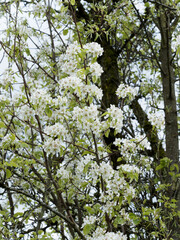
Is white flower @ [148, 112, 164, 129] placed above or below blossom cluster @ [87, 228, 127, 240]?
above

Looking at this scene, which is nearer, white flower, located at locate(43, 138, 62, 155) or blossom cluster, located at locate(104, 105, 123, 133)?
blossom cluster, located at locate(104, 105, 123, 133)

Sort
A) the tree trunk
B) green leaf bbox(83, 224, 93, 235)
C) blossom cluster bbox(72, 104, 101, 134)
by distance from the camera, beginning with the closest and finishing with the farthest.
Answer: blossom cluster bbox(72, 104, 101, 134) → green leaf bbox(83, 224, 93, 235) → the tree trunk

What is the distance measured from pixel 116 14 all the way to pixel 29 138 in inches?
85.6

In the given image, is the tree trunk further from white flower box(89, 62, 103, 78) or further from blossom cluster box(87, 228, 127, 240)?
white flower box(89, 62, 103, 78)

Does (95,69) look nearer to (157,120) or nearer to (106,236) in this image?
(157,120)

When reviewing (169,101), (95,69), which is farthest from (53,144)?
(169,101)

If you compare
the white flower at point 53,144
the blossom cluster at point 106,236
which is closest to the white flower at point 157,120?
the white flower at point 53,144

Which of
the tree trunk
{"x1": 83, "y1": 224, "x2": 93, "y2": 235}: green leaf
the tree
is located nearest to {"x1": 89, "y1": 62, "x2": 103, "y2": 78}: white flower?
the tree

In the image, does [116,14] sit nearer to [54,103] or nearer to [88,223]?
Answer: [54,103]

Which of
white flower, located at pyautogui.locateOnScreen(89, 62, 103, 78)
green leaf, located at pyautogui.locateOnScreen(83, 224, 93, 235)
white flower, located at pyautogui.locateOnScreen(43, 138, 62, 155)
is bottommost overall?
green leaf, located at pyautogui.locateOnScreen(83, 224, 93, 235)

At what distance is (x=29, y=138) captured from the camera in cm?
432

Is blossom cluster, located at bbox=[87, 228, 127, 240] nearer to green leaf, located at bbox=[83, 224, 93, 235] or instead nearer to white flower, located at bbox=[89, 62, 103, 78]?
green leaf, located at bbox=[83, 224, 93, 235]

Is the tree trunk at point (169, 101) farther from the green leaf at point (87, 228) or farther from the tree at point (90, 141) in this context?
the green leaf at point (87, 228)

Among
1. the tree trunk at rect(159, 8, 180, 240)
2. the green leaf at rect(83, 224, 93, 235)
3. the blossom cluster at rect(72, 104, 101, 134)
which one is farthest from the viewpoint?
the tree trunk at rect(159, 8, 180, 240)
